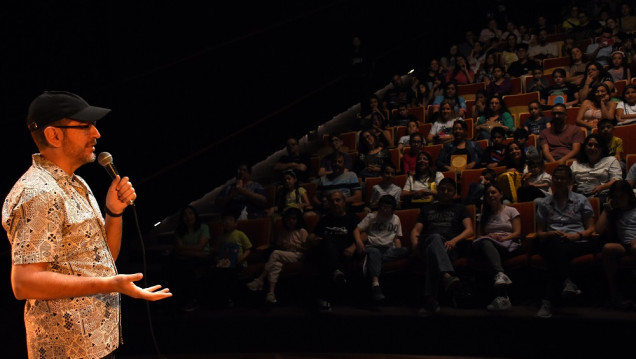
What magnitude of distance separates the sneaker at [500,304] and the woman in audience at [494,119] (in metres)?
2.29

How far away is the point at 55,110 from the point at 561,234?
3.13 m

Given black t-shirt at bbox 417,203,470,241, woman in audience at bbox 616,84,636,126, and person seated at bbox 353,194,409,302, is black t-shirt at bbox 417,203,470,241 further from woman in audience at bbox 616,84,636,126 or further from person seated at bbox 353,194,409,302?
woman in audience at bbox 616,84,636,126

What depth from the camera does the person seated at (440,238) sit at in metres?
3.81

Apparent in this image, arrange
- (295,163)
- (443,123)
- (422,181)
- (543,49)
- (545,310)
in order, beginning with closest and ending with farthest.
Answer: (545,310) < (422,181) < (295,163) < (443,123) < (543,49)

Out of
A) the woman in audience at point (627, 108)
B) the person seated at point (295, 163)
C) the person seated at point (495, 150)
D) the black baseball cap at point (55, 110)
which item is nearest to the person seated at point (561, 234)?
the person seated at point (495, 150)

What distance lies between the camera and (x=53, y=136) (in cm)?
134

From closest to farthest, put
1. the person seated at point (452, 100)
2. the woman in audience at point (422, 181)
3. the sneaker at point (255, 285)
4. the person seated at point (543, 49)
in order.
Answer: the sneaker at point (255, 285) < the woman in audience at point (422, 181) < the person seated at point (452, 100) < the person seated at point (543, 49)

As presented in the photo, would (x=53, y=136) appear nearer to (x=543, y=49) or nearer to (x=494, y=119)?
(x=494, y=119)

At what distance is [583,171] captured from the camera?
176 inches

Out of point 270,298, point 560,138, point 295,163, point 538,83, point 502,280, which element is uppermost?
point 538,83

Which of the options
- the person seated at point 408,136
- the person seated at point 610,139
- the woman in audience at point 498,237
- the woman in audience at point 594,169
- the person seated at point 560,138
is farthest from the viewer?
the person seated at point 408,136

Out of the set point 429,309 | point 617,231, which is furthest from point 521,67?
point 429,309

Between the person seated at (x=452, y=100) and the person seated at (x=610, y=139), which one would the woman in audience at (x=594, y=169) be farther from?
the person seated at (x=452, y=100)

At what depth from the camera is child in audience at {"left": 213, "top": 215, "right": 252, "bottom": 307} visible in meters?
4.46
